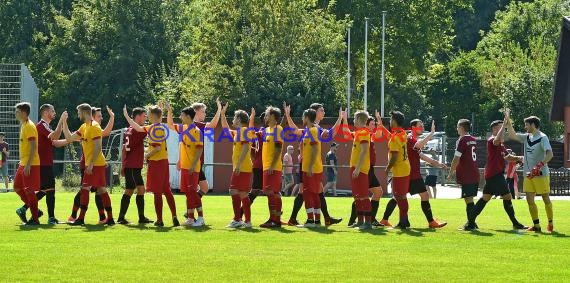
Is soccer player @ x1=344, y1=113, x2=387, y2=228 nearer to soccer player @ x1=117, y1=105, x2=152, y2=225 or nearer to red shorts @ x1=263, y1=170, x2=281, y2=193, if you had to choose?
red shorts @ x1=263, y1=170, x2=281, y2=193

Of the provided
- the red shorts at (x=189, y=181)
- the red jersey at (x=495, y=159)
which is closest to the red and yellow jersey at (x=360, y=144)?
the red jersey at (x=495, y=159)

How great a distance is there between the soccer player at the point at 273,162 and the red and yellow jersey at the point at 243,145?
0.30 m

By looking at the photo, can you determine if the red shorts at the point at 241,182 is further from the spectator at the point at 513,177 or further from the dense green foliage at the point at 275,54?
the dense green foliage at the point at 275,54

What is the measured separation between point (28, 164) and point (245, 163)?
369 centimetres

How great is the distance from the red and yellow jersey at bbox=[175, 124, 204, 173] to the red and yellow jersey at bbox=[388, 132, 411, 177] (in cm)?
330

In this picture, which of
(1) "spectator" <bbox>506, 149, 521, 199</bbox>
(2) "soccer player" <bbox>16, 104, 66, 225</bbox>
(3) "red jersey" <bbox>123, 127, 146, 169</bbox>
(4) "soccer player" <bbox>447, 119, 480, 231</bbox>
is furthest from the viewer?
(1) "spectator" <bbox>506, 149, 521, 199</bbox>

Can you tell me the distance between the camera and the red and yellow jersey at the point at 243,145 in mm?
20984

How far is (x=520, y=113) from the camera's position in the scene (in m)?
74.2

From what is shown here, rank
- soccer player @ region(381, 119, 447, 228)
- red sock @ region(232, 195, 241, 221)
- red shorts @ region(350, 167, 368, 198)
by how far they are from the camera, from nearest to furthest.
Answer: red shorts @ region(350, 167, 368, 198)
red sock @ region(232, 195, 241, 221)
soccer player @ region(381, 119, 447, 228)

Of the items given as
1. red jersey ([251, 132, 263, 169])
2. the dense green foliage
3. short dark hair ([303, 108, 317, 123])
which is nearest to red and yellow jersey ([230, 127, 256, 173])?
red jersey ([251, 132, 263, 169])

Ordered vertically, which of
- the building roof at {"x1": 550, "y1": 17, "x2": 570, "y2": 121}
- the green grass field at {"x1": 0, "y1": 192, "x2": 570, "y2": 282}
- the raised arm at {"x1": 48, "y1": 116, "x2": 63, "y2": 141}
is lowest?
the green grass field at {"x1": 0, "y1": 192, "x2": 570, "y2": 282}

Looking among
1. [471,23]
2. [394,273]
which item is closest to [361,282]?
[394,273]

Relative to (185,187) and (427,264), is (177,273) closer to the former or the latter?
(427,264)

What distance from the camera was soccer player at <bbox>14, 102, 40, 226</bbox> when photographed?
817 inches
